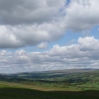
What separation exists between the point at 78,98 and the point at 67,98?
5.43 m

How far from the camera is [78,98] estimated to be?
108 meters

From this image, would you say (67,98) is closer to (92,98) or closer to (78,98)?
(78,98)

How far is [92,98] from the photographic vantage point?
111 meters

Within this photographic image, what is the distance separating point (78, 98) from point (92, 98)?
796 cm

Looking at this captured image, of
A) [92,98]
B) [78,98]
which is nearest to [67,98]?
[78,98]

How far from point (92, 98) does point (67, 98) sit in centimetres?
1332

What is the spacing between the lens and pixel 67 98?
350ft
